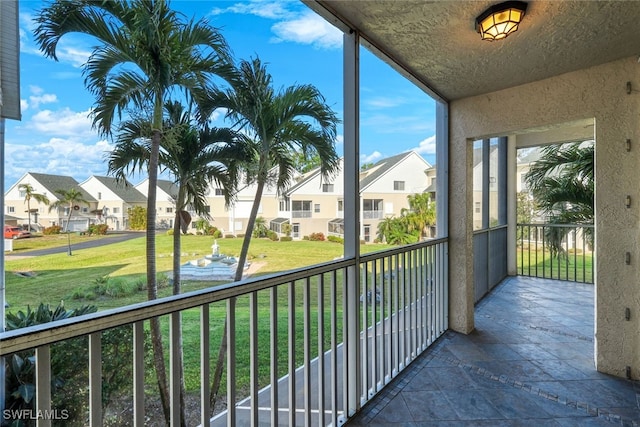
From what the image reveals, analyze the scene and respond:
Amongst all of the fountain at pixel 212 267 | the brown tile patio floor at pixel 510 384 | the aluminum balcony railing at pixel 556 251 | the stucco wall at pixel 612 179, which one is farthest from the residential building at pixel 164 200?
the aluminum balcony railing at pixel 556 251

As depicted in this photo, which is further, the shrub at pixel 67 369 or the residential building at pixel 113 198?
the residential building at pixel 113 198

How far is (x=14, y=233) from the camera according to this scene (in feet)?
3.18

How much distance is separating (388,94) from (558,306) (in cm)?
364

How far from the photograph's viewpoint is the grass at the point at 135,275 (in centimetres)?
107

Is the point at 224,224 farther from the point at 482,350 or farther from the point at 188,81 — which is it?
the point at 482,350

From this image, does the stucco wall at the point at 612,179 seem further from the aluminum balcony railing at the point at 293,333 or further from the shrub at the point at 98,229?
the shrub at the point at 98,229

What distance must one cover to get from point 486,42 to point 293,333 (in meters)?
2.18

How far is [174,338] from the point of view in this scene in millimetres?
1167

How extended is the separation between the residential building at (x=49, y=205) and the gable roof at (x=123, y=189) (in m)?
0.10

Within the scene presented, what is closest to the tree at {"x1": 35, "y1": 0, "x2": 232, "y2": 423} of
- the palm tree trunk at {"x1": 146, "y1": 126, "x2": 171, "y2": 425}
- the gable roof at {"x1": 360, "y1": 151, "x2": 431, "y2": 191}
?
the palm tree trunk at {"x1": 146, "y1": 126, "x2": 171, "y2": 425}

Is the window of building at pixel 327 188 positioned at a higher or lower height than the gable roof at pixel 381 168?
lower

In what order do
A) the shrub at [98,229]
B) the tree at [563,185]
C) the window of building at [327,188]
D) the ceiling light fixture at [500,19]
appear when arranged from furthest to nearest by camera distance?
1. the tree at [563,185]
2. the window of building at [327,188]
3. the ceiling light fixture at [500,19]
4. the shrub at [98,229]

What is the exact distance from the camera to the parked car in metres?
0.93

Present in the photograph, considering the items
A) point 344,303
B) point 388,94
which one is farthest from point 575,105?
point 344,303
